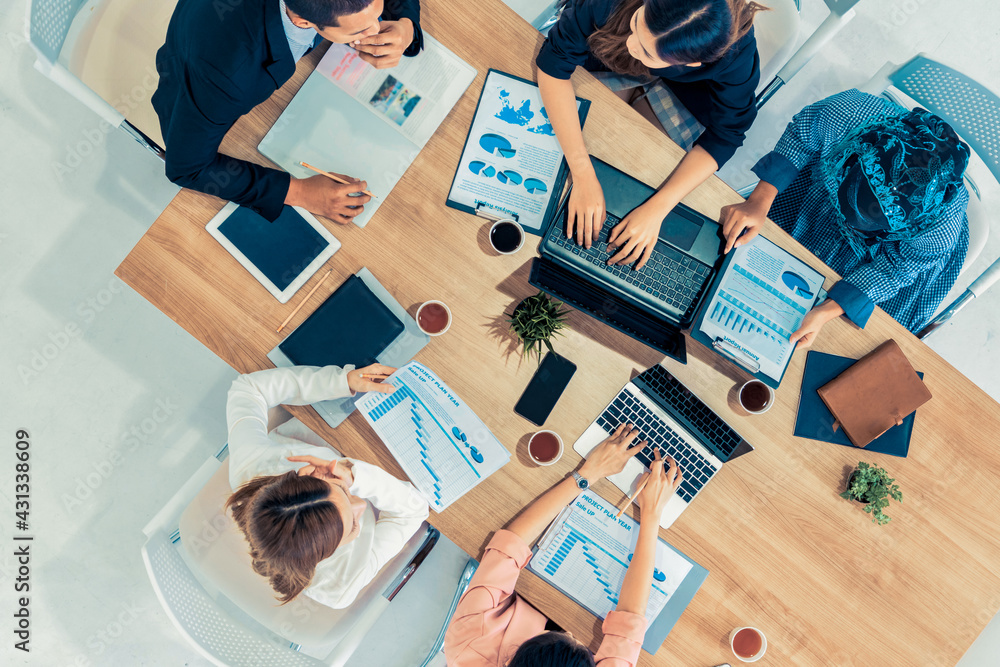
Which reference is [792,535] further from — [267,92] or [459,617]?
[267,92]

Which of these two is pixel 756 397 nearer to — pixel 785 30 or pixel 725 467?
pixel 725 467

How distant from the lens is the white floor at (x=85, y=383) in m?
2.27

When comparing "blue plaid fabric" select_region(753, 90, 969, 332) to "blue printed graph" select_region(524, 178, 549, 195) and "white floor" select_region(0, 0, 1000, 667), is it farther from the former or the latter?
"white floor" select_region(0, 0, 1000, 667)

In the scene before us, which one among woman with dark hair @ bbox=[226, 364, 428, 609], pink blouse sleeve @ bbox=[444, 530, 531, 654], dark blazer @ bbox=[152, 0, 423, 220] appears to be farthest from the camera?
pink blouse sleeve @ bbox=[444, 530, 531, 654]

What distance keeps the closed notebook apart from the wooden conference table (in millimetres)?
57

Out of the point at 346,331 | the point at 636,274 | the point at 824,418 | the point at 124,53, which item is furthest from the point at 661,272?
the point at 124,53

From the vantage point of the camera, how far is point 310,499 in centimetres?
135

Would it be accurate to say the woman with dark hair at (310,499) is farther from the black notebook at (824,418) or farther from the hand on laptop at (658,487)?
the black notebook at (824,418)

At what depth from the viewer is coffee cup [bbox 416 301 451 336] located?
146cm

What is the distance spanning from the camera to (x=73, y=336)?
229 cm

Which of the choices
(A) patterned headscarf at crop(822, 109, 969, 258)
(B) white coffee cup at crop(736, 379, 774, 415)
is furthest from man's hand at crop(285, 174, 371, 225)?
(A) patterned headscarf at crop(822, 109, 969, 258)

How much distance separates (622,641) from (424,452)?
2.29 feet

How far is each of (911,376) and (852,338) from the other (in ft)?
0.54

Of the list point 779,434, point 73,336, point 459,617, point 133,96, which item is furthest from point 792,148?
point 73,336
